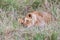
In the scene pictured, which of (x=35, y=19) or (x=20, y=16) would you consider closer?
(x=35, y=19)

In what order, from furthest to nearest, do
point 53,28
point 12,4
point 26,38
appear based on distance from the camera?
1. point 12,4
2. point 53,28
3. point 26,38

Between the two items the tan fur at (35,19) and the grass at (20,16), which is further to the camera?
the tan fur at (35,19)

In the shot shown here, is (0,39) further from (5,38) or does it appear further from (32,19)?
(32,19)

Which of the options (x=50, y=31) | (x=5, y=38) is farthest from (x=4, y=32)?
(x=50, y=31)

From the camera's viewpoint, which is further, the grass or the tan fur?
the tan fur
